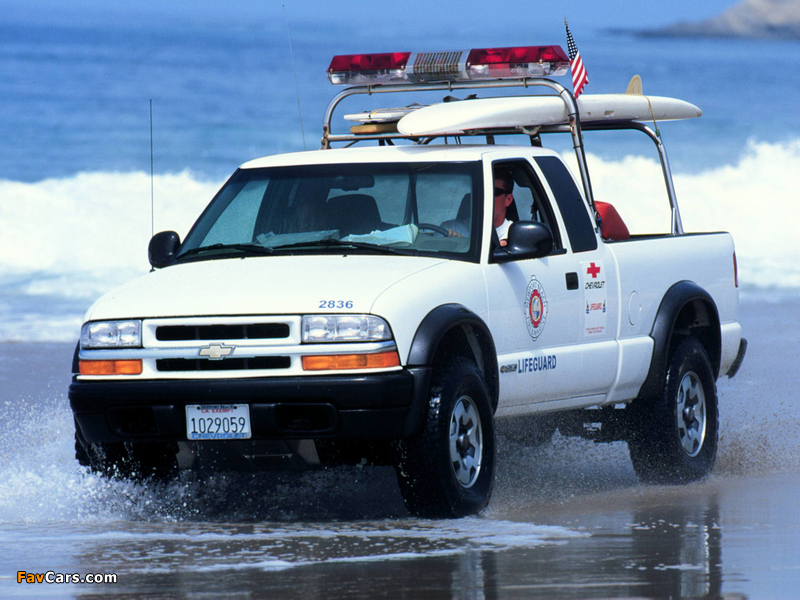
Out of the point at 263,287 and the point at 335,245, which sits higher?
the point at 335,245

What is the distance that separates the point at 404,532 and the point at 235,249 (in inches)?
69.9

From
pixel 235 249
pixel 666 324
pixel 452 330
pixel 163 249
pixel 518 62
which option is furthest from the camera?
pixel 666 324

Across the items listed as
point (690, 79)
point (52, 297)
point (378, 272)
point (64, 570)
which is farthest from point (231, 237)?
point (690, 79)

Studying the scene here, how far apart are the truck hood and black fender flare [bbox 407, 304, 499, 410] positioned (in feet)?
0.79

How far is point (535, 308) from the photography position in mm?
7461

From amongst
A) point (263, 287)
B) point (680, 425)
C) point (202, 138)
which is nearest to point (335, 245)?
point (263, 287)

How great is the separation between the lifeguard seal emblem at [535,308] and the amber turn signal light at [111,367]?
6.29 ft

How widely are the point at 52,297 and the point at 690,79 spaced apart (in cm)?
2907

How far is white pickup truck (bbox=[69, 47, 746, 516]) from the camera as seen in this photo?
20.9ft

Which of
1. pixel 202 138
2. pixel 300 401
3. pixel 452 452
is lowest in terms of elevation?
pixel 452 452

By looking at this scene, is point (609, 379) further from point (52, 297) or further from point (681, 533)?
point (52, 297)

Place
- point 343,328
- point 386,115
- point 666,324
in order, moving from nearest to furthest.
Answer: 1. point 343,328
2. point 666,324
3. point 386,115

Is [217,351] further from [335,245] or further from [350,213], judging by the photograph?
[350,213]

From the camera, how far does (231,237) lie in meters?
7.59
